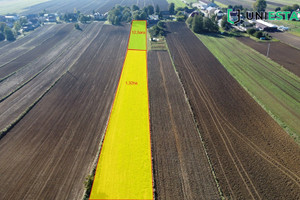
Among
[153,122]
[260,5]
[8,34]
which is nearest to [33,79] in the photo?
[153,122]

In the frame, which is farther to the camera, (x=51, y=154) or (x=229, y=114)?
(x=229, y=114)

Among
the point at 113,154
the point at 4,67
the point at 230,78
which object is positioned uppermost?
the point at 4,67

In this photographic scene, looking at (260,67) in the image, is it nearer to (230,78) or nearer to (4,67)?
(230,78)

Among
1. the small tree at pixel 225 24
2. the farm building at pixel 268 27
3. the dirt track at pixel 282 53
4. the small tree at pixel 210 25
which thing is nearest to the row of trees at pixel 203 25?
the small tree at pixel 210 25

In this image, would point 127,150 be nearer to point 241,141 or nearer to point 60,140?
point 60,140

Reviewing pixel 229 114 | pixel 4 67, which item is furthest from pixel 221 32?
pixel 4 67

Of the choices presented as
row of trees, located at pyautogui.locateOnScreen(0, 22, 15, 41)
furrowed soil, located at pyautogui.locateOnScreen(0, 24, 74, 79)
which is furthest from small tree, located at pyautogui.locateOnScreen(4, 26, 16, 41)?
furrowed soil, located at pyautogui.locateOnScreen(0, 24, 74, 79)

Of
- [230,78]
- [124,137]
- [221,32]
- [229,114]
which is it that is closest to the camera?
[124,137]

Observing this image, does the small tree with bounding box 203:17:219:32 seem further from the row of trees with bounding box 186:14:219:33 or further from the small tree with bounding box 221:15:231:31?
the small tree with bounding box 221:15:231:31

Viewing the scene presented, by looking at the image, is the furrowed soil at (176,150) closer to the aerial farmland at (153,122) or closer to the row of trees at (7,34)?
the aerial farmland at (153,122)
